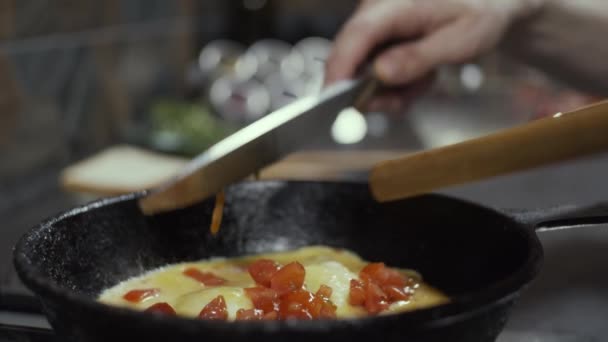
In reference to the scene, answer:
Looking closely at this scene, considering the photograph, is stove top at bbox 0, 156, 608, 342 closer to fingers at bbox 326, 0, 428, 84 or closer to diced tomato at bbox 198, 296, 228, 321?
diced tomato at bbox 198, 296, 228, 321

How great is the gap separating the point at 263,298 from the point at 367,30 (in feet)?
3.18

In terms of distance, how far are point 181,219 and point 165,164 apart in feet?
3.86

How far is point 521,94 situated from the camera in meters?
3.83

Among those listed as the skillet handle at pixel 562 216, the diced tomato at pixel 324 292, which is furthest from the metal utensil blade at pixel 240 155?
the skillet handle at pixel 562 216

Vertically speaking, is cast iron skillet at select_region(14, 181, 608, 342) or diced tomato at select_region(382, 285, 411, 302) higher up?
cast iron skillet at select_region(14, 181, 608, 342)

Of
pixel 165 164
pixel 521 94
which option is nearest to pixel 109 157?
pixel 165 164

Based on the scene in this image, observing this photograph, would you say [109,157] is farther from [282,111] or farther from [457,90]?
[457,90]

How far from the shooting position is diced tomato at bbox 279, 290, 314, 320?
0.81 metres

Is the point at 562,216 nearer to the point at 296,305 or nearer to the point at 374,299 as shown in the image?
the point at 374,299

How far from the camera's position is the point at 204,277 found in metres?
1.06

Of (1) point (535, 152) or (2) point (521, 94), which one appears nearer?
(1) point (535, 152)

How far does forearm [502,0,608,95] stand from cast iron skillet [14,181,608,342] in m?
1.13

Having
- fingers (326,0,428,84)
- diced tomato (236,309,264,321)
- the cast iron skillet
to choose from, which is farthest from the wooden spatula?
fingers (326,0,428,84)

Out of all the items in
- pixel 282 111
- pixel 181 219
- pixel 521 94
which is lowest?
pixel 521 94
